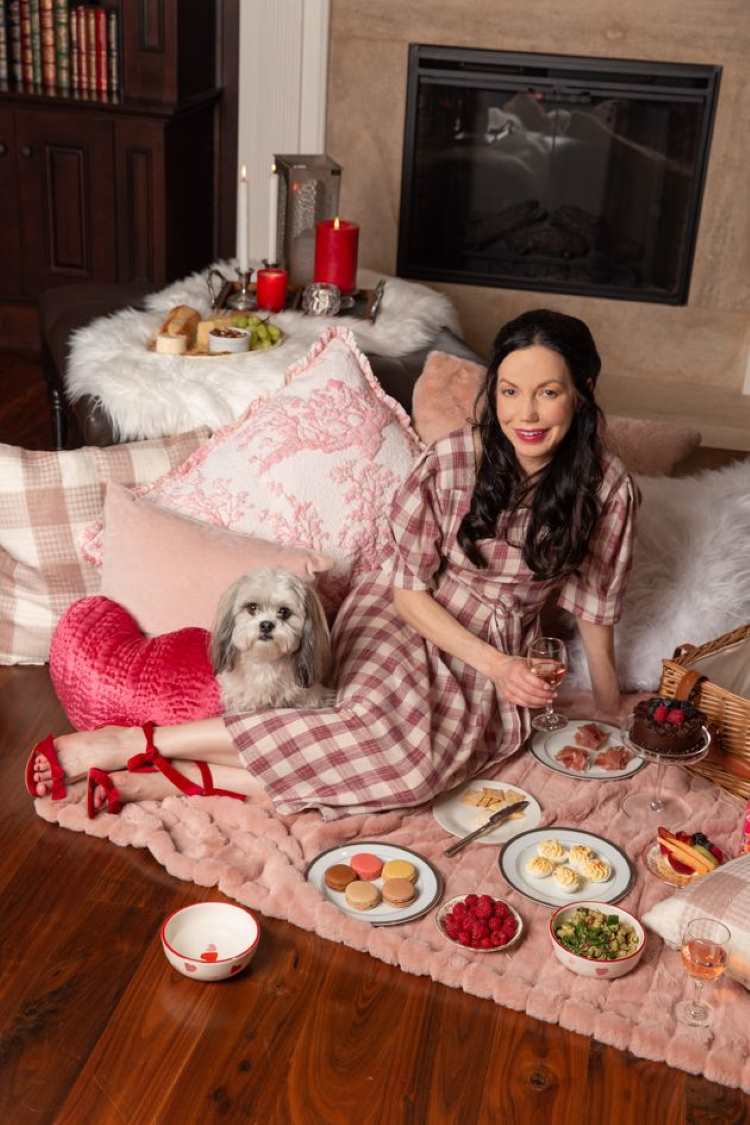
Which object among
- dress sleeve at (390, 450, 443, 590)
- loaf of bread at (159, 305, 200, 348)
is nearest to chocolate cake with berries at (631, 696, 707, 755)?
dress sleeve at (390, 450, 443, 590)

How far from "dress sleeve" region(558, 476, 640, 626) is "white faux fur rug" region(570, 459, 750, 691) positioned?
29 centimetres

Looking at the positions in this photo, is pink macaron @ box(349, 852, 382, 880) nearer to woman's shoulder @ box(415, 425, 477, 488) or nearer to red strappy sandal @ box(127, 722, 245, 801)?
red strappy sandal @ box(127, 722, 245, 801)

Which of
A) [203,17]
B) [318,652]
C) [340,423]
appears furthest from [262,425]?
[203,17]

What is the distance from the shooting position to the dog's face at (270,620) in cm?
210

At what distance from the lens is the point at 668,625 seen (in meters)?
2.65

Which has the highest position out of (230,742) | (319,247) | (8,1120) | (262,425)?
(319,247)

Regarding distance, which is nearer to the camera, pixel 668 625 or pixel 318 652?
pixel 318 652

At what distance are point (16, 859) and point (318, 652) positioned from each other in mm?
628

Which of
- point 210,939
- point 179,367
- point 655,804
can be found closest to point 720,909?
point 655,804

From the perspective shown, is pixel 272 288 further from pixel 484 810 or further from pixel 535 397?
pixel 484 810

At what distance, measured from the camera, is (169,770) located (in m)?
2.26

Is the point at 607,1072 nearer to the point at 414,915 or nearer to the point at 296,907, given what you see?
the point at 414,915

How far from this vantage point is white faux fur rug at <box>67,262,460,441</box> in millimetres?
2795

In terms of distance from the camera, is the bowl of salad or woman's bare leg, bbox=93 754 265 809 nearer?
the bowl of salad
